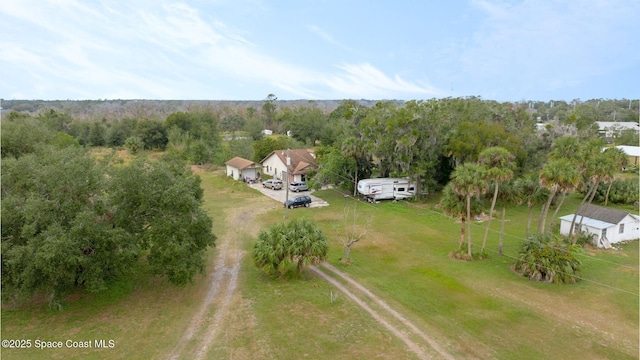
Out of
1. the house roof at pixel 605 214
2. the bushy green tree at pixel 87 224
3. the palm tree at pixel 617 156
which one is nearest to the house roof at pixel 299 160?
the bushy green tree at pixel 87 224

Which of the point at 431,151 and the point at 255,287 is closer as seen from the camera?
the point at 255,287

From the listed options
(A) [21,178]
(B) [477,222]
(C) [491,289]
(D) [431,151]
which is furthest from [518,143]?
(A) [21,178]

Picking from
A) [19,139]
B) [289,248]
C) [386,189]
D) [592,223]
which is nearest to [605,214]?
[592,223]

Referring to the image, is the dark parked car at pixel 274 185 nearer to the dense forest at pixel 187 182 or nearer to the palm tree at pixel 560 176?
the dense forest at pixel 187 182

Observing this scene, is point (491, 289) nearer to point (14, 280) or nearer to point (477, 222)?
point (477, 222)

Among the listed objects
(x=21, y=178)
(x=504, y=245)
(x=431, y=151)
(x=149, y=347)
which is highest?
(x=431, y=151)

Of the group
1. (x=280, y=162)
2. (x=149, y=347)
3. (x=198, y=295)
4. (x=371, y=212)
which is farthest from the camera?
(x=280, y=162)

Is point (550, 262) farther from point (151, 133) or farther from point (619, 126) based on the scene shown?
point (619, 126)
